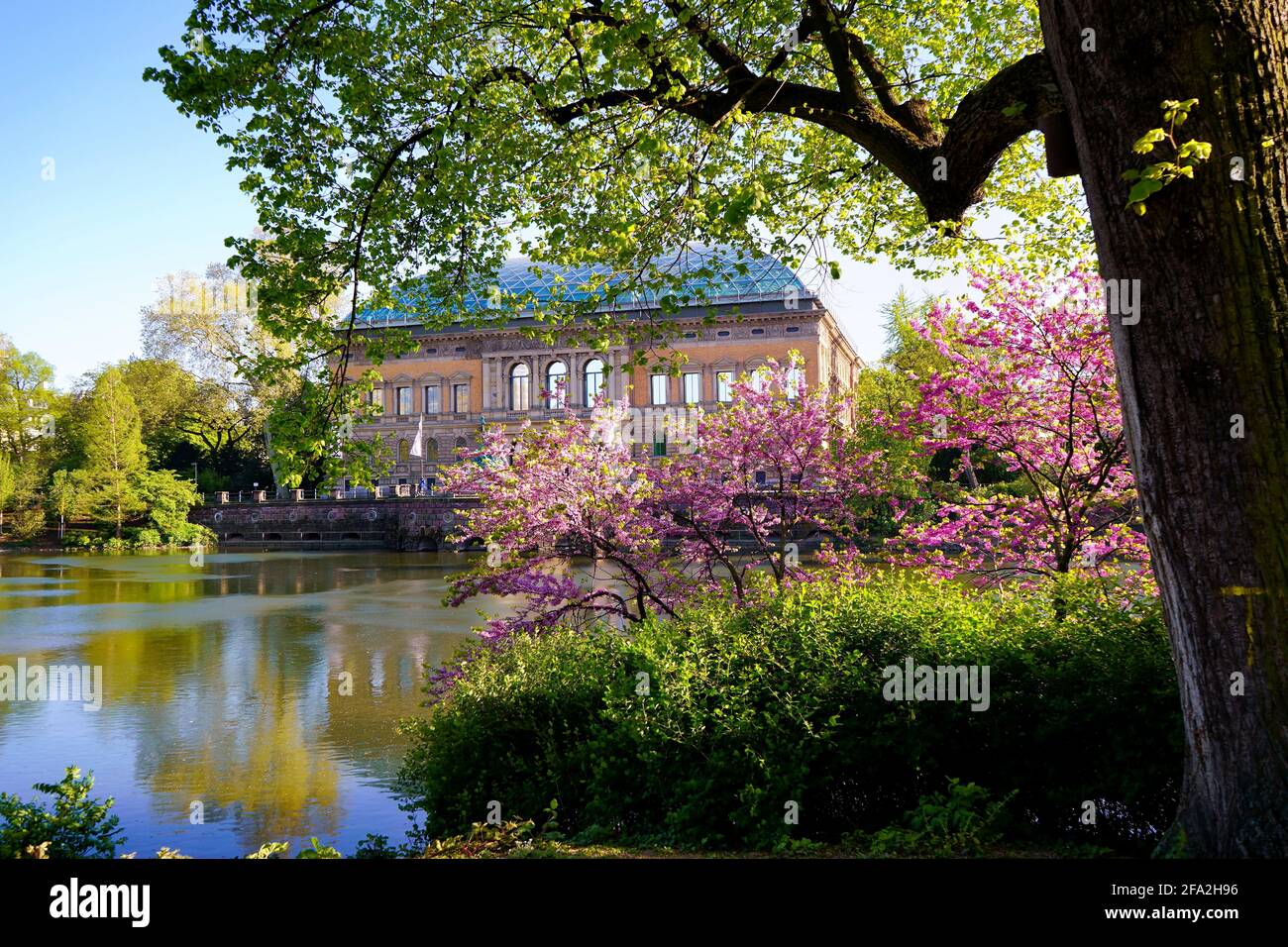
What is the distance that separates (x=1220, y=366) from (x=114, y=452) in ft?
189

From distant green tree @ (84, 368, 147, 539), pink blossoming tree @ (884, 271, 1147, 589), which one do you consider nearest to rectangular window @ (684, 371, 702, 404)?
distant green tree @ (84, 368, 147, 539)

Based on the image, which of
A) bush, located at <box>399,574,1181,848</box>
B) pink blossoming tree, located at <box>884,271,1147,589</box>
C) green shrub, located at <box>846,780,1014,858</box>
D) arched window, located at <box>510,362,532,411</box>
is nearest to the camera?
green shrub, located at <box>846,780,1014,858</box>

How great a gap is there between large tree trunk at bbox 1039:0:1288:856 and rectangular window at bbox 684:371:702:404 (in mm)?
57059

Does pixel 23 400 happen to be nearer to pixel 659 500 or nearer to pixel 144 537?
pixel 144 537

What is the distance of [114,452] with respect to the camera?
5184 centimetres

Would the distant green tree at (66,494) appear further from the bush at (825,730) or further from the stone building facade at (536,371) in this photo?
the bush at (825,730)

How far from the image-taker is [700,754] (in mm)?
5934

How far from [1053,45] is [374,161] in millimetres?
6018

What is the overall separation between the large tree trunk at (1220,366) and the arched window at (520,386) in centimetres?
6364

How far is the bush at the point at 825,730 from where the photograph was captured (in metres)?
5.35

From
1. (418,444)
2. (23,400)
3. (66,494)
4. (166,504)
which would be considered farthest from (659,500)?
(23,400)

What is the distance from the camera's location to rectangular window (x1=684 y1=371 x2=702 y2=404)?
6150 cm

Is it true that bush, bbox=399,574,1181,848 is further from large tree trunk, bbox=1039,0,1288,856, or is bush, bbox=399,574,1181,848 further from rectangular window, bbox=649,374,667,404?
rectangular window, bbox=649,374,667,404
